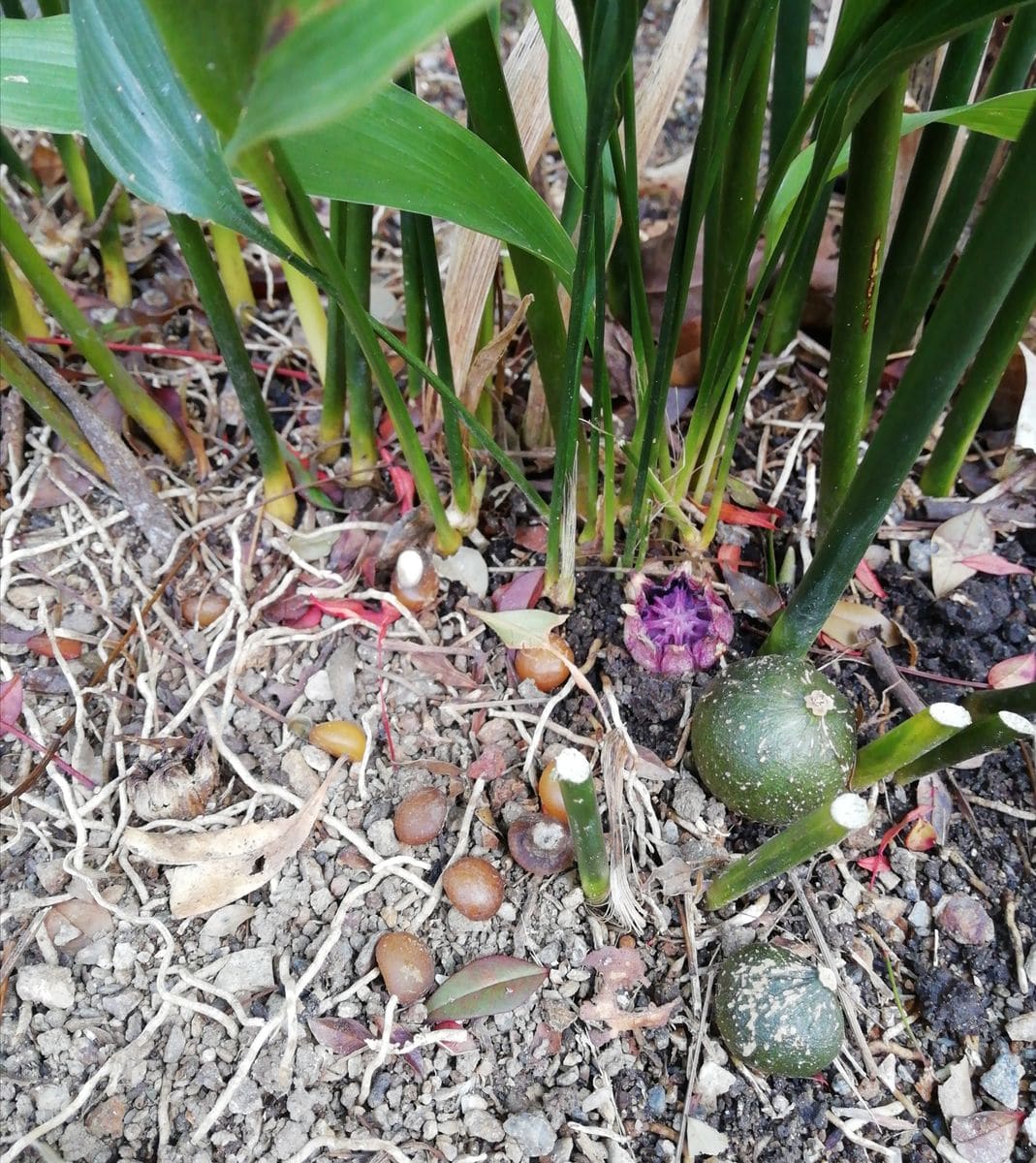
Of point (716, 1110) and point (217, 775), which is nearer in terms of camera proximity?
point (716, 1110)

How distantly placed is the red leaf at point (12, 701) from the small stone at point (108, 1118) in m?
0.31

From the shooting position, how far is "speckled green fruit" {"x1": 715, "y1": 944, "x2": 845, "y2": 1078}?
1.91ft

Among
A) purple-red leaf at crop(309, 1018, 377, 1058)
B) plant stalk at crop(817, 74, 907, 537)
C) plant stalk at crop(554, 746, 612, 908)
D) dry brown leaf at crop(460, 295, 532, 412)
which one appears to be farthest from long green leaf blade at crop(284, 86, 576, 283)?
purple-red leaf at crop(309, 1018, 377, 1058)

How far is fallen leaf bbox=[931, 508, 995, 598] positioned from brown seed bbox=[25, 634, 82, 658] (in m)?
0.77

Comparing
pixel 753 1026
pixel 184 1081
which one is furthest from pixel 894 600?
pixel 184 1081

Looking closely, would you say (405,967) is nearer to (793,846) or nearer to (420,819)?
(420,819)

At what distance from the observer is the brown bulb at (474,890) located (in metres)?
0.67

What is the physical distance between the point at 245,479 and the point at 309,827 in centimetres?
36

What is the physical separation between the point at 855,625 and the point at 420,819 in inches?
15.9

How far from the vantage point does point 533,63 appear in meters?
0.70

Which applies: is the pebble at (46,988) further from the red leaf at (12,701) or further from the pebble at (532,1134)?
the pebble at (532,1134)

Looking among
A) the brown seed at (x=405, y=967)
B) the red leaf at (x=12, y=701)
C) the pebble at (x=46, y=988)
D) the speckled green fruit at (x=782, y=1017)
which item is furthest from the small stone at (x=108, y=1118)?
the speckled green fruit at (x=782, y=1017)

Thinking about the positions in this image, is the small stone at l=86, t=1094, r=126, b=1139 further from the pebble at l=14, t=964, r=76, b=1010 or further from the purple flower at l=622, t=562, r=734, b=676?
the purple flower at l=622, t=562, r=734, b=676

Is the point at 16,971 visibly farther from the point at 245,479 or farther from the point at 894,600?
the point at 894,600
